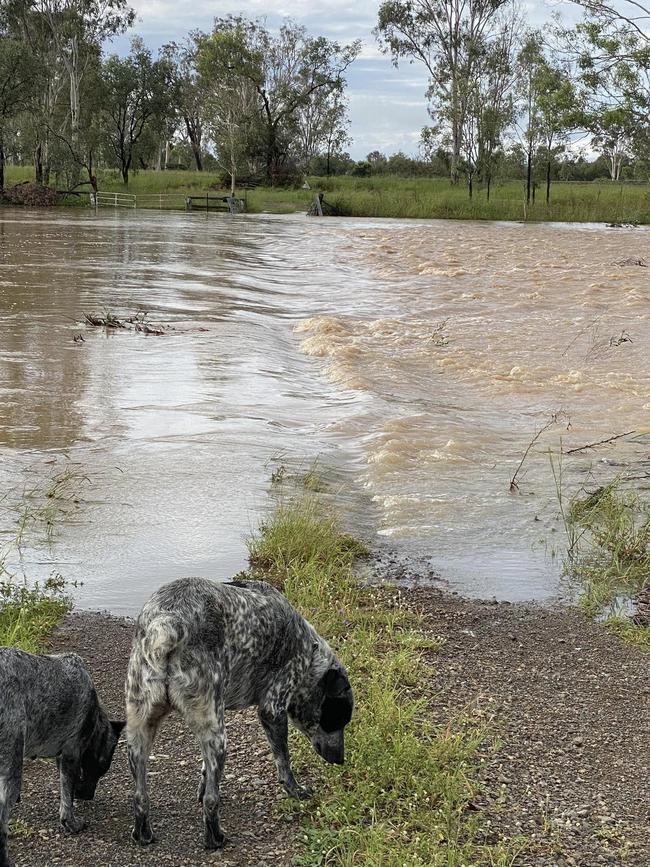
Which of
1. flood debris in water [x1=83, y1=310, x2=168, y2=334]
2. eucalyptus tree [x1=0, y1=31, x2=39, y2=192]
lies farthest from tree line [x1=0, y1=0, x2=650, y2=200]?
flood debris in water [x1=83, y1=310, x2=168, y2=334]

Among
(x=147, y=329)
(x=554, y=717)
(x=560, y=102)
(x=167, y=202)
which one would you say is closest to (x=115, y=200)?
(x=167, y=202)

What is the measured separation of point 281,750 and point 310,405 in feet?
30.9

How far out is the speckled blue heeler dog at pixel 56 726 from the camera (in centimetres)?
396

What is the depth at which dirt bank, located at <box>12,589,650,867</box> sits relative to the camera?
14.0 ft

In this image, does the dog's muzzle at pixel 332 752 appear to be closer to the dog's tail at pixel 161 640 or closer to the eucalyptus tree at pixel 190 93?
the dog's tail at pixel 161 640

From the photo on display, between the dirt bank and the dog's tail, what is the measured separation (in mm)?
760

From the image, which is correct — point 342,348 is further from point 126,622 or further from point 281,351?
point 126,622

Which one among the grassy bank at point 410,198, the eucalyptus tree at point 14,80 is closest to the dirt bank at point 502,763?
the grassy bank at point 410,198

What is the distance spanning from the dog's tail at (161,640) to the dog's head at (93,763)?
2.15 feet

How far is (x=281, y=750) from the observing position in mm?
4590

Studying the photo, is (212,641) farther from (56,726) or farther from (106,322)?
(106,322)

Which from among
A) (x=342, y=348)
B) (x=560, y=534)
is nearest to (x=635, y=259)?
(x=342, y=348)

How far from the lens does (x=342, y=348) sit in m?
18.0

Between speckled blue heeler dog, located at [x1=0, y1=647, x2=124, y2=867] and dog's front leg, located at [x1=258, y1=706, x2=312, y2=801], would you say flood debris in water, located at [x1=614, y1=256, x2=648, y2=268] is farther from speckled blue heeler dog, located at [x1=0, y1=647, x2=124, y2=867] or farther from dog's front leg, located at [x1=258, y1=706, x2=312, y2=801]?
speckled blue heeler dog, located at [x1=0, y1=647, x2=124, y2=867]
